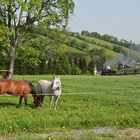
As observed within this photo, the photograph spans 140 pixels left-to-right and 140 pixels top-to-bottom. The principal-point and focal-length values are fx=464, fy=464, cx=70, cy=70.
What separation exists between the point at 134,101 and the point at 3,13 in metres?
19.9

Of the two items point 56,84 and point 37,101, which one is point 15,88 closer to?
point 37,101

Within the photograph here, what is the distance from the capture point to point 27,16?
3894 centimetres

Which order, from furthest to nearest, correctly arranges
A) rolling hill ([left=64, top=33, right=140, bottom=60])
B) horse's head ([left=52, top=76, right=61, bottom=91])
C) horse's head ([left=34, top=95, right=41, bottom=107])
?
1. rolling hill ([left=64, top=33, right=140, bottom=60])
2. horse's head ([left=34, top=95, right=41, bottom=107])
3. horse's head ([left=52, top=76, right=61, bottom=91])

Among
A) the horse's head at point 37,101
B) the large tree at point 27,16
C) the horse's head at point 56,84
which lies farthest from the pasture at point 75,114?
the large tree at point 27,16

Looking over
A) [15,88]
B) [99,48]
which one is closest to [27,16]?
[15,88]

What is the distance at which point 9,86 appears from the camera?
63.6 feet

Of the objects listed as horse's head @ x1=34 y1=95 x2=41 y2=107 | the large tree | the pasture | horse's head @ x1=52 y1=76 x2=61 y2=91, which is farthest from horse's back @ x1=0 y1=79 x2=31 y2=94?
the large tree

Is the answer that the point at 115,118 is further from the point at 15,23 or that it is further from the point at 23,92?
the point at 15,23

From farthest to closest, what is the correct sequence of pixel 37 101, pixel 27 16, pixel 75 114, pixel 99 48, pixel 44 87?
pixel 99 48 → pixel 27 16 → pixel 44 87 → pixel 37 101 → pixel 75 114

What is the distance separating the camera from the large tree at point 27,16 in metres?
37.7

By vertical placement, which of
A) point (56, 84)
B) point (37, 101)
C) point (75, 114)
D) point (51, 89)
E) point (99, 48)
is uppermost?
point (99, 48)

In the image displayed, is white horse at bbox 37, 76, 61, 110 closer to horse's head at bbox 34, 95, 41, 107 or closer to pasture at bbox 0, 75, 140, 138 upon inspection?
horse's head at bbox 34, 95, 41, 107

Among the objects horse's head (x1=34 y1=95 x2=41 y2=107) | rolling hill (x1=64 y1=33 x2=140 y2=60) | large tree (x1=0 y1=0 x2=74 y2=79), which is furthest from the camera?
rolling hill (x1=64 y1=33 x2=140 y2=60)

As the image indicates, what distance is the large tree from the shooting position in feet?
124
